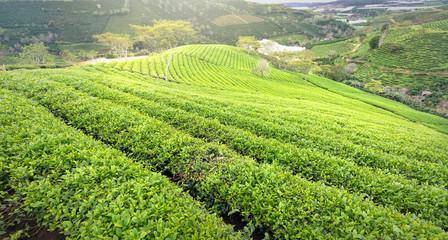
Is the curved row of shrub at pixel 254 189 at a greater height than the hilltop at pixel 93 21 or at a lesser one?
lesser

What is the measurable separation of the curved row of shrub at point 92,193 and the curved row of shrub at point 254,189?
912 mm

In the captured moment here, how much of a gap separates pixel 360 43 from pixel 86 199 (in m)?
181

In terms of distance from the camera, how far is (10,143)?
4922 mm

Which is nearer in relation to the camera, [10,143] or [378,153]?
[10,143]

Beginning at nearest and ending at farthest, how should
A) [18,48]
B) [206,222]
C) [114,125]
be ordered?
1. [206,222]
2. [114,125]
3. [18,48]

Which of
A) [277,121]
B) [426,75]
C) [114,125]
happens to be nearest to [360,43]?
[426,75]

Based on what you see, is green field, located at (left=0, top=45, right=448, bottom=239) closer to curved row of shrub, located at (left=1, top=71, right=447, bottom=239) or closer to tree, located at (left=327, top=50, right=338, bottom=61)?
curved row of shrub, located at (left=1, top=71, right=447, bottom=239)

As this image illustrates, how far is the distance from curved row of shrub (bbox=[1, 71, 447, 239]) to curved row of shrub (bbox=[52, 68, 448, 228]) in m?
1.24

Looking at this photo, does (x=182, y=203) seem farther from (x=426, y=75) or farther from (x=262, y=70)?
(x=426, y=75)

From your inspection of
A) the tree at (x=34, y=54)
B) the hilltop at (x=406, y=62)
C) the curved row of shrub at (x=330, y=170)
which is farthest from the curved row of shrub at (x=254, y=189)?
the tree at (x=34, y=54)

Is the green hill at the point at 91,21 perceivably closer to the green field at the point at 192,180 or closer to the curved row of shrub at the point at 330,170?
the curved row of shrub at the point at 330,170

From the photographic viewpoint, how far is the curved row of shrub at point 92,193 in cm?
311

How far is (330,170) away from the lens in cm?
629

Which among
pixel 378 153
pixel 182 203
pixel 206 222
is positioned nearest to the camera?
pixel 206 222
